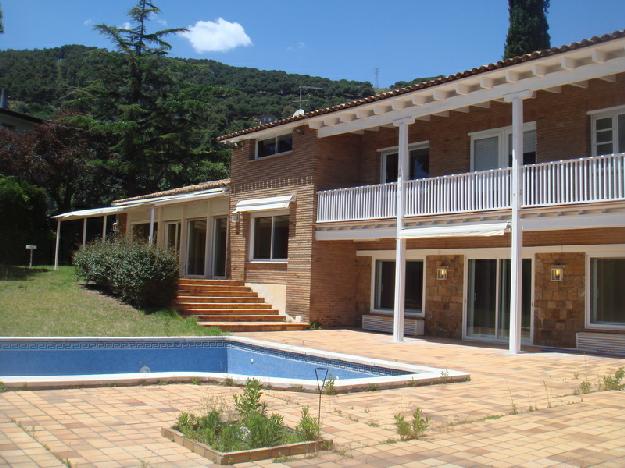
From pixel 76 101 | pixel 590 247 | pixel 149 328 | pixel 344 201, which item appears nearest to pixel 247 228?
pixel 344 201

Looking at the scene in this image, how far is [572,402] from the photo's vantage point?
7867mm

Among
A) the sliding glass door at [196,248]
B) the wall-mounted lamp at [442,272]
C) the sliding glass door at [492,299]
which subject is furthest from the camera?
the sliding glass door at [196,248]

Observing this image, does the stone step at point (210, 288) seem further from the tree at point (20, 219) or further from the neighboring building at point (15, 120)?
the neighboring building at point (15, 120)

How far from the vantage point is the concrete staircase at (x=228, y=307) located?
18.0m

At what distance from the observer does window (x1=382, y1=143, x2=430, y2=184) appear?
18.7 m

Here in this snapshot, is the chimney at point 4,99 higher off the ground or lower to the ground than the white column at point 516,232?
higher

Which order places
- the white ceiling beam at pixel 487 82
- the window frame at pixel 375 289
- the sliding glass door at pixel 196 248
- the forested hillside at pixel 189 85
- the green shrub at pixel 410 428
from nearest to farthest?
the green shrub at pixel 410 428 → the white ceiling beam at pixel 487 82 → the window frame at pixel 375 289 → the sliding glass door at pixel 196 248 → the forested hillside at pixel 189 85

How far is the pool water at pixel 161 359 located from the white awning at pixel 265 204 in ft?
21.2

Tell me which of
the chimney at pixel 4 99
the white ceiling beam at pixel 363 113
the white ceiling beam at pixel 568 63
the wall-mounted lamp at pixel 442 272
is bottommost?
the wall-mounted lamp at pixel 442 272

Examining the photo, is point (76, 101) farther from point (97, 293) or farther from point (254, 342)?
point (254, 342)

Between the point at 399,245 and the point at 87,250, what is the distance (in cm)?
1102

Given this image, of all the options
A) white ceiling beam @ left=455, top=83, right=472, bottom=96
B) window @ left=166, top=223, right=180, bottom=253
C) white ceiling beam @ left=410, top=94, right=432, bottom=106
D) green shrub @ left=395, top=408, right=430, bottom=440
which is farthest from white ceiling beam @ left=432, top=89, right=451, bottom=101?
window @ left=166, top=223, right=180, bottom=253

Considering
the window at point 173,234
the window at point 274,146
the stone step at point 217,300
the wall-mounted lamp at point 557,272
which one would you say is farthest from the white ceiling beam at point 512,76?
the window at point 173,234

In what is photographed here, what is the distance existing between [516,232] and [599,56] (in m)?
3.92
